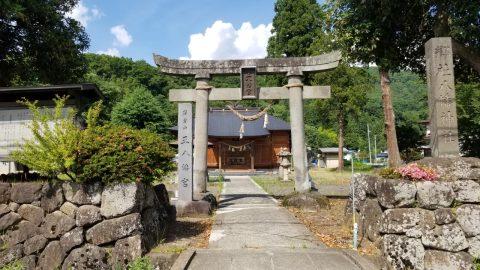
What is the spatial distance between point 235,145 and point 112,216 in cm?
2769

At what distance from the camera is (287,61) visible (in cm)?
1109

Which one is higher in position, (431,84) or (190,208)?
(431,84)

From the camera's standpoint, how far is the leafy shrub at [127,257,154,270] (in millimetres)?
4881

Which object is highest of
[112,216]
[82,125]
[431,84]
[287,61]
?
[287,61]

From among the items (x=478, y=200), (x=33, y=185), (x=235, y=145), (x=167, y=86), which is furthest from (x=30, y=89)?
(x=167, y=86)

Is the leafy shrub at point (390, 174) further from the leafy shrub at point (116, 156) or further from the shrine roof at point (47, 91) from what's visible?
the shrine roof at point (47, 91)

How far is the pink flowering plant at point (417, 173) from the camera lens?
5.50 metres

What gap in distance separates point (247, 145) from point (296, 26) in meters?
13.2

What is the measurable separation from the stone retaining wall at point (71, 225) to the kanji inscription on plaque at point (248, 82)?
6.06m

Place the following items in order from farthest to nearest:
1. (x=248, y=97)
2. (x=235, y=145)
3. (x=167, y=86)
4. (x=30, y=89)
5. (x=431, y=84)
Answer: (x=167, y=86)
(x=235, y=145)
(x=248, y=97)
(x=30, y=89)
(x=431, y=84)

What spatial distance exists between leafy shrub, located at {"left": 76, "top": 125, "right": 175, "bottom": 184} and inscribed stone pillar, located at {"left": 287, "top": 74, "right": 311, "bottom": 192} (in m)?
5.60

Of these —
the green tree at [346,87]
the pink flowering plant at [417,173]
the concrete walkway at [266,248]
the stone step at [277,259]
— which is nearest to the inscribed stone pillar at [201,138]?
the concrete walkway at [266,248]

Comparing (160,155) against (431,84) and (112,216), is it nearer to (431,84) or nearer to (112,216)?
(112,216)

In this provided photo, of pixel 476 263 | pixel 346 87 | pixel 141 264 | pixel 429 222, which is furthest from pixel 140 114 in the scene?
pixel 476 263
